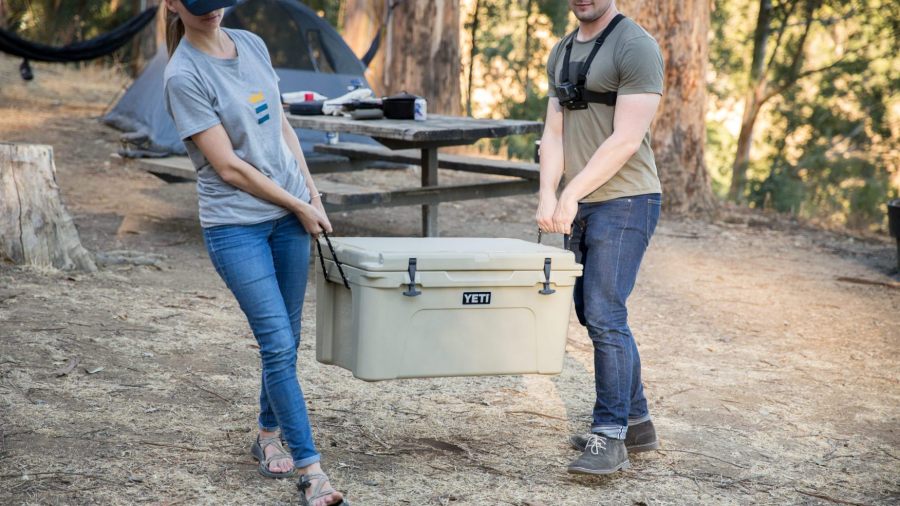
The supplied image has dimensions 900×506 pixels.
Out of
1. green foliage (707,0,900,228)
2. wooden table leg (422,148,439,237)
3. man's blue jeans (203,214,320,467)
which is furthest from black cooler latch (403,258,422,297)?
green foliage (707,0,900,228)

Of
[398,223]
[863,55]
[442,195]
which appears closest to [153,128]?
[398,223]

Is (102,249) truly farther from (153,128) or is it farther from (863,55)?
(863,55)

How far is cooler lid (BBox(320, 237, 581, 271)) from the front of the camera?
120 inches

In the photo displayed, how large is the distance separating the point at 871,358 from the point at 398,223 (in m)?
4.22

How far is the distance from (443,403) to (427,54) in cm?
740

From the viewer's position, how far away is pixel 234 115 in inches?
111

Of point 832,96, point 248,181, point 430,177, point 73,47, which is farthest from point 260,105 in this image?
point 832,96

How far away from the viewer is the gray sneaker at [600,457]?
135 inches

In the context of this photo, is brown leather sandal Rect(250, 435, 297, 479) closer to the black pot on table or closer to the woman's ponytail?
the woman's ponytail

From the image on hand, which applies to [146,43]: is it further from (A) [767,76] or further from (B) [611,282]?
(B) [611,282]

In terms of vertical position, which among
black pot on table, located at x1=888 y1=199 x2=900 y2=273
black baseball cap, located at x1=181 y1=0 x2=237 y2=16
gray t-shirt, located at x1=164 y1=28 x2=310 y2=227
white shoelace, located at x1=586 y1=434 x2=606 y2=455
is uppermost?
black baseball cap, located at x1=181 y1=0 x2=237 y2=16

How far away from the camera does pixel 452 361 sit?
318cm

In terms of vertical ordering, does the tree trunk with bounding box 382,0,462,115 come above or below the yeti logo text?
above

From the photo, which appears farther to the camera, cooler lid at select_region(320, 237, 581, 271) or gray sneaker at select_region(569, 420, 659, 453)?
gray sneaker at select_region(569, 420, 659, 453)
